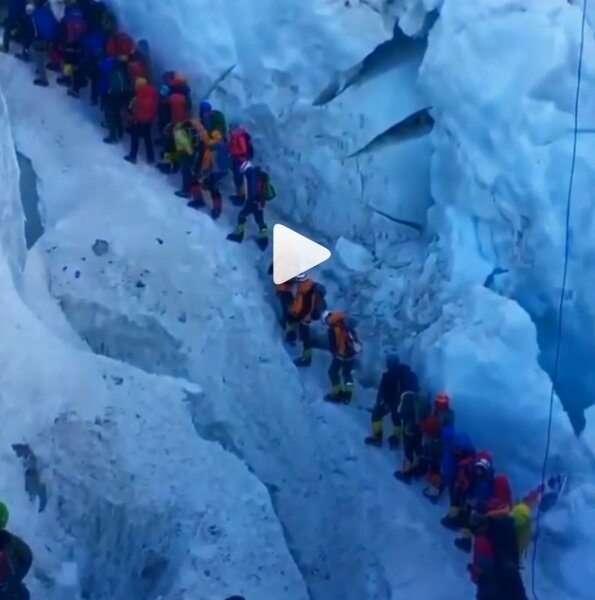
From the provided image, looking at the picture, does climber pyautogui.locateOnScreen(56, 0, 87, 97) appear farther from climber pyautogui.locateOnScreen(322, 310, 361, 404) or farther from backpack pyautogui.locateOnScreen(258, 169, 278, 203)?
climber pyautogui.locateOnScreen(322, 310, 361, 404)

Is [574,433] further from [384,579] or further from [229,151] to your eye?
[229,151]

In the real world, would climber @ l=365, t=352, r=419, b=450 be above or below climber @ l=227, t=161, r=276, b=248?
below

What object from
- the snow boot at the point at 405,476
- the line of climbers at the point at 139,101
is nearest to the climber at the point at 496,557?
the snow boot at the point at 405,476

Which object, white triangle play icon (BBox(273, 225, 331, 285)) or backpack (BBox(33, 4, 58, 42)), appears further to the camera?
backpack (BBox(33, 4, 58, 42))

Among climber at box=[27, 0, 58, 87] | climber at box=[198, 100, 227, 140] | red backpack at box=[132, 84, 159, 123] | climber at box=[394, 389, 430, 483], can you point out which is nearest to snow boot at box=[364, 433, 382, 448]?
climber at box=[394, 389, 430, 483]

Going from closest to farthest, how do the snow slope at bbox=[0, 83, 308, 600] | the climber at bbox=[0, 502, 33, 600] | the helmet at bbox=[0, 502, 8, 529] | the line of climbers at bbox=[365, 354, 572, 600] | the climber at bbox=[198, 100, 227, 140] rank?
1. the climber at bbox=[0, 502, 33, 600]
2. the helmet at bbox=[0, 502, 8, 529]
3. the line of climbers at bbox=[365, 354, 572, 600]
4. the snow slope at bbox=[0, 83, 308, 600]
5. the climber at bbox=[198, 100, 227, 140]

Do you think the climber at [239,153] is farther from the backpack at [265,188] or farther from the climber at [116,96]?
the climber at [116,96]

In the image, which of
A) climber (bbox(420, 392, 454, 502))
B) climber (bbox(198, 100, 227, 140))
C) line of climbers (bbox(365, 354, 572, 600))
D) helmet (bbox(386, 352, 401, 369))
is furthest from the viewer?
climber (bbox(198, 100, 227, 140))

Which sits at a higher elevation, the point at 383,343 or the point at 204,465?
the point at 383,343

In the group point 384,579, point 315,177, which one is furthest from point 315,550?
point 315,177
